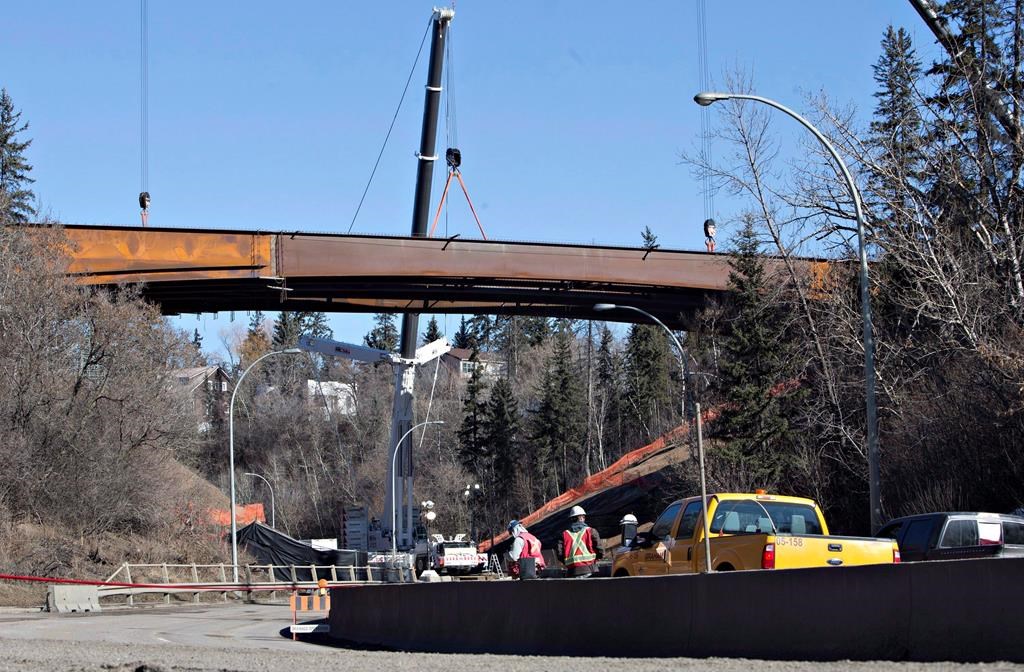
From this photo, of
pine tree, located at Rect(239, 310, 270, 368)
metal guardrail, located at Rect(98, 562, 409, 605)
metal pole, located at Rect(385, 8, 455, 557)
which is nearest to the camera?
metal guardrail, located at Rect(98, 562, 409, 605)

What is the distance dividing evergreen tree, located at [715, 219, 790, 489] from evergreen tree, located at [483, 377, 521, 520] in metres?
47.8

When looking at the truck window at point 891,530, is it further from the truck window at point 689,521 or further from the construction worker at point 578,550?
the construction worker at point 578,550

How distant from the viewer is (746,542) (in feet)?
52.6

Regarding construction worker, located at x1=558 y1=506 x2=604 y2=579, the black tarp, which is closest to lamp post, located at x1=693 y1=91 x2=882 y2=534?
construction worker, located at x1=558 y1=506 x2=604 y2=579

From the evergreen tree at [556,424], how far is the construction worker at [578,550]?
3092 inches

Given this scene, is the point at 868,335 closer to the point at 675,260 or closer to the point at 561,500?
the point at 675,260

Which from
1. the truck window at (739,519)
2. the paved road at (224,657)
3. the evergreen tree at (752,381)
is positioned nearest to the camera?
the paved road at (224,657)

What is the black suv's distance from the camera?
1808 centimetres

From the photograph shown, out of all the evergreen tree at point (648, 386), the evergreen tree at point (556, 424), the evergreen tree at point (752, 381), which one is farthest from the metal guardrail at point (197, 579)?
the evergreen tree at point (648, 386)

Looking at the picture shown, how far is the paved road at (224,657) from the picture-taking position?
1097 centimetres

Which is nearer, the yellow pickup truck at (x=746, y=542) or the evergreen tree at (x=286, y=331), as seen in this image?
the yellow pickup truck at (x=746, y=542)

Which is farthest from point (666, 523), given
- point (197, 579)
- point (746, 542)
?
point (197, 579)

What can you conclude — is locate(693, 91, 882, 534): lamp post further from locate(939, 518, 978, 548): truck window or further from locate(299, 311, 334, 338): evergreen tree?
locate(299, 311, 334, 338): evergreen tree

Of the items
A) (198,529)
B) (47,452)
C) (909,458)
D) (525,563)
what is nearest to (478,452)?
(198,529)
